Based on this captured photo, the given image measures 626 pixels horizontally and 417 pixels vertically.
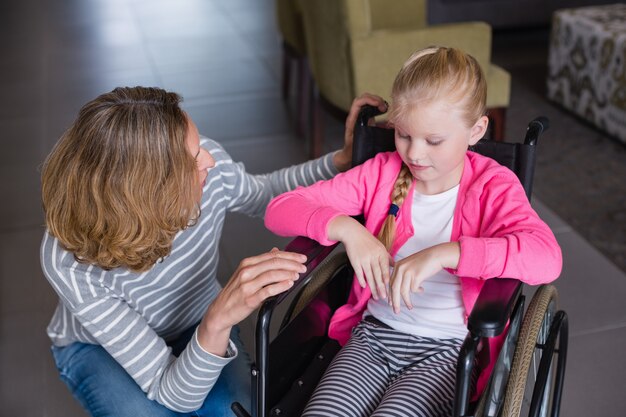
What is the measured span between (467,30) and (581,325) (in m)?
1.15

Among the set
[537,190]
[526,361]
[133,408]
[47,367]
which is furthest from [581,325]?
[47,367]

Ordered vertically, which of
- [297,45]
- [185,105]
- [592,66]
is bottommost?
[185,105]

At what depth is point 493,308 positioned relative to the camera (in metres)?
1.17

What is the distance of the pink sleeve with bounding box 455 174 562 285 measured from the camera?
1.27 meters

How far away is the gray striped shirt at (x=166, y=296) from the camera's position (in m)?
1.40

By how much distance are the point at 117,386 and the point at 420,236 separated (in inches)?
25.5

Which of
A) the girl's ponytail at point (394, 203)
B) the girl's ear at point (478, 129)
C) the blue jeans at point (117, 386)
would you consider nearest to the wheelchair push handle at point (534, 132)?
the girl's ear at point (478, 129)

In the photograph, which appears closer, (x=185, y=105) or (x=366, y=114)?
(x=366, y=114)

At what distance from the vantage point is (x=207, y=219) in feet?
5.30

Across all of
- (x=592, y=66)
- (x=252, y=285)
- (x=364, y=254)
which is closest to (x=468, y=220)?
Answer: (x=364, y=254)

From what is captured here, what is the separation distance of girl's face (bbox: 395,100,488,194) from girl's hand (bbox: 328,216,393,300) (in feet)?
0.53

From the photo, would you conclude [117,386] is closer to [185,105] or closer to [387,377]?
[387,377]

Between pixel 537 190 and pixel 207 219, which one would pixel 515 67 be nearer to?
pixel 537 190

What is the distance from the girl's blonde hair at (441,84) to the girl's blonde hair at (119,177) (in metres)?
0.38
